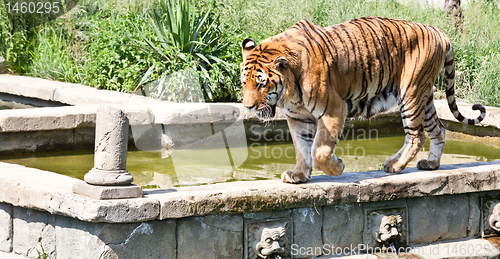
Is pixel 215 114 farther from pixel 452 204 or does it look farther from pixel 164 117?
pixel 452 204

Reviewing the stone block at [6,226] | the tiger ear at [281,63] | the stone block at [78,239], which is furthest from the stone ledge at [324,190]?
the stone block at [6,226]

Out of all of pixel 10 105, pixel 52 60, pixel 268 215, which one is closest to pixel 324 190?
pixel 268 215

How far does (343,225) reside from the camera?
3.72m

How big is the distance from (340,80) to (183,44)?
15.6 ft

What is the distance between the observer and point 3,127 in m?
5.41

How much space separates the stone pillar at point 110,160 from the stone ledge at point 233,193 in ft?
0.23

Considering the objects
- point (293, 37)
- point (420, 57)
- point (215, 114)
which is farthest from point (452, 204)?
point (215, 114)

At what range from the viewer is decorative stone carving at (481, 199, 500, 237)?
4.16 meters

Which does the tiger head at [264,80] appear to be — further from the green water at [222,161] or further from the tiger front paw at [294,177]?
the green water at [222,161]

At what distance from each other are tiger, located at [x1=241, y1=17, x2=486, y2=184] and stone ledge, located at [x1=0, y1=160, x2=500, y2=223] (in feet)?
0.64

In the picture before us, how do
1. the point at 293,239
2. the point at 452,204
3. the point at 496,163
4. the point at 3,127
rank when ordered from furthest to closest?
the point at 3,127, the point at 496,163, the point at 452,204, the point at 293,239

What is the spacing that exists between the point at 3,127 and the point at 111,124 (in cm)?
284

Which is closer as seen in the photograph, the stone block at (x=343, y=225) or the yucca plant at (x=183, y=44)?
the stone block at (x=343, y=225)

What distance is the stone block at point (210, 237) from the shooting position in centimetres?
330
